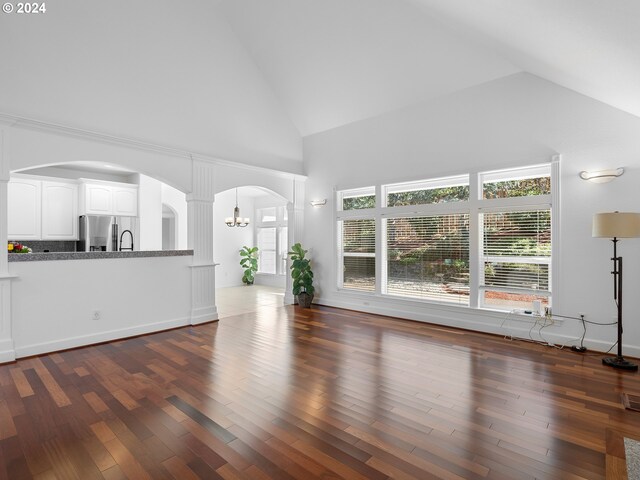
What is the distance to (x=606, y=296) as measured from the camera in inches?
163

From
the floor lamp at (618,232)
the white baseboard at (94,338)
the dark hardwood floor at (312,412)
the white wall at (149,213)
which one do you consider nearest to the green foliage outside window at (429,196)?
the floor lamp at (618,232)

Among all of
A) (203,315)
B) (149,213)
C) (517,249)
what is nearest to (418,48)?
(517,249)

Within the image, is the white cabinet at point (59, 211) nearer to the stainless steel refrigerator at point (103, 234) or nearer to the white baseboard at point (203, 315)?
the stainless steel refrigerator at point (103, 234)

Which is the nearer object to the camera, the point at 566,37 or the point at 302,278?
the point at 566,37

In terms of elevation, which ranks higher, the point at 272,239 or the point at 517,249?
the point at 272,239

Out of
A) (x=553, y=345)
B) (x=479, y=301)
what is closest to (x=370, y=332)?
(x=479, y=301)

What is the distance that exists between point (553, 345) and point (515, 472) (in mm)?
3087

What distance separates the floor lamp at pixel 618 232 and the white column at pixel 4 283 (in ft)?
21.1

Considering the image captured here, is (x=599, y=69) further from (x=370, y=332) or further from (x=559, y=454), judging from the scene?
(x=370, y=332)

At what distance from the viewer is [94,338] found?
4500mm

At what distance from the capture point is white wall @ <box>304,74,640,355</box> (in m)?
4.05

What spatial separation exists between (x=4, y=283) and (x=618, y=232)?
21.5 ft

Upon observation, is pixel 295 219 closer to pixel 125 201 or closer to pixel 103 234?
pixel 125 201

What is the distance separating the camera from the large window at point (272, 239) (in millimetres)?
10719
